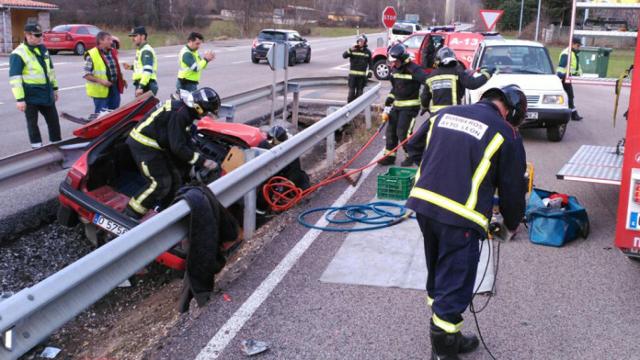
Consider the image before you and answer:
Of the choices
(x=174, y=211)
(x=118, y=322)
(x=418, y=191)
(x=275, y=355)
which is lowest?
(x=118, y=322)

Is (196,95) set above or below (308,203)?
above

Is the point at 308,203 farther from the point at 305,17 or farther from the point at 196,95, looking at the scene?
the point at 305,17

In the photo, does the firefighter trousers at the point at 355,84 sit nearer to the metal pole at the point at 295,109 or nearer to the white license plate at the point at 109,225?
the metal pole at the point at 295,109

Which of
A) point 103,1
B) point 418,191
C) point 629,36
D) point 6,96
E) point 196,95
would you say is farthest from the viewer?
point 103,1

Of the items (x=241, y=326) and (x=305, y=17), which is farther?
(x=305, y=17)

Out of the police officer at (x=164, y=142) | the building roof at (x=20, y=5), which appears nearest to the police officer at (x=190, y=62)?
the police officer at (x=164, y=142)

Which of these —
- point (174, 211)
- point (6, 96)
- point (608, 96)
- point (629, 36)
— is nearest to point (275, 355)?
point (174, 211)

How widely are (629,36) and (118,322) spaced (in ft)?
22.8

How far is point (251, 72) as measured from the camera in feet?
80.2

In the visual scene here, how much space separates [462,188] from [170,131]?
3.38 meters

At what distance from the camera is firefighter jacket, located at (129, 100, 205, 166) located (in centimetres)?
622

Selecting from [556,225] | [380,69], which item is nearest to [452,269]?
[556,225]

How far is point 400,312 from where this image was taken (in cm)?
471

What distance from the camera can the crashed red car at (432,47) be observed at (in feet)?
65.7
